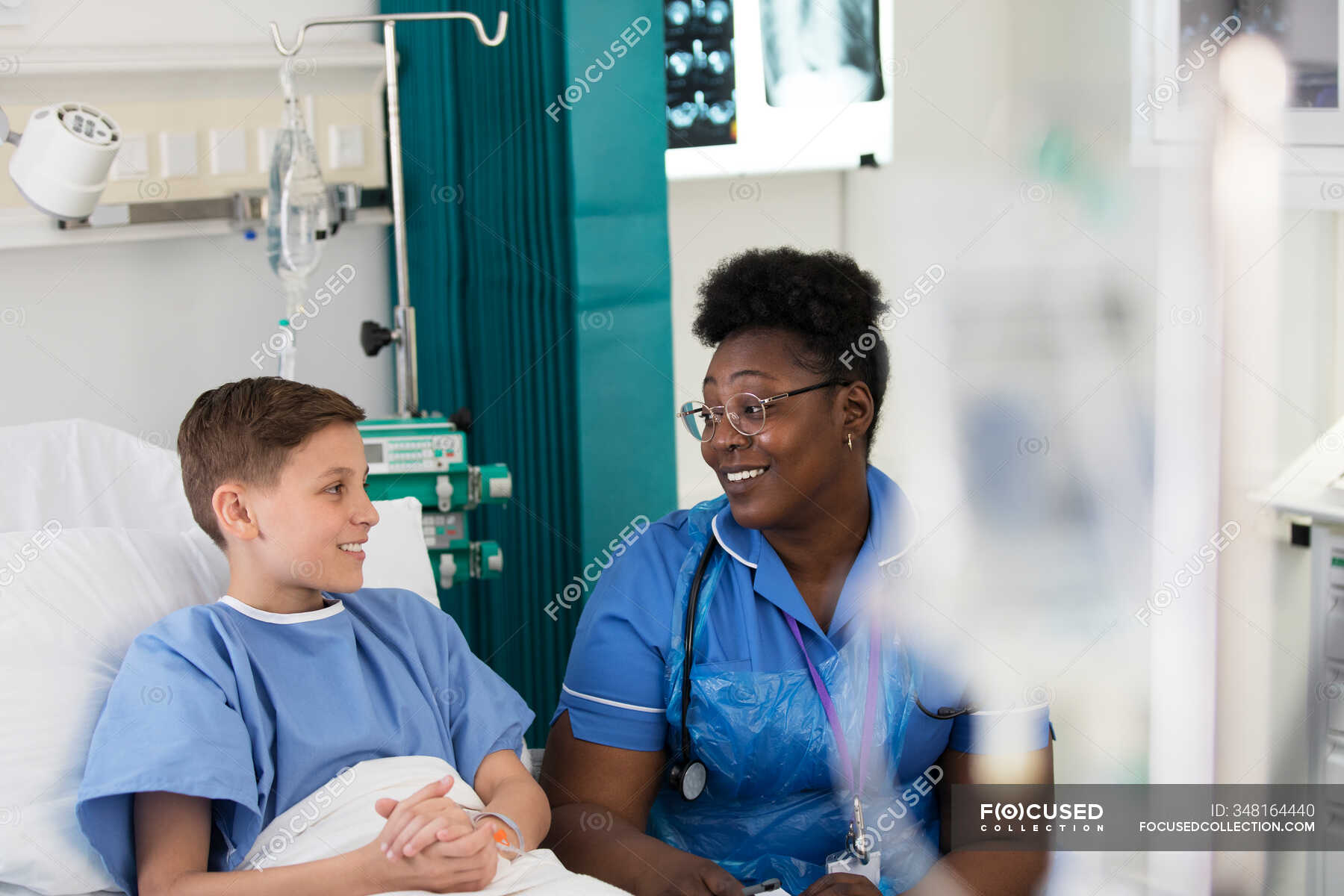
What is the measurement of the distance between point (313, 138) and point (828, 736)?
1.87 meters

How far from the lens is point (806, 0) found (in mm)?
3029

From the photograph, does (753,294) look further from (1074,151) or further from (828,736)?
(1074,151)

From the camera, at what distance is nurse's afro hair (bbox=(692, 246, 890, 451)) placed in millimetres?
1580

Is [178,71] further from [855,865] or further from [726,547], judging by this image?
[855,865]

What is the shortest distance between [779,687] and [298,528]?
62 centimetres

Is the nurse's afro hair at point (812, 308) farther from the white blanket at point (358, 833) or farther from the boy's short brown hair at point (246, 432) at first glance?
the white blanket at point (358, 833)

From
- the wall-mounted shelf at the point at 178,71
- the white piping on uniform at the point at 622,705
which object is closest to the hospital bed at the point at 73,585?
the white piping on uniform at the point at 622,705

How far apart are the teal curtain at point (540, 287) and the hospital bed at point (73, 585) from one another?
1.51ft

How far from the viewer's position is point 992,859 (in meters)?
1.45

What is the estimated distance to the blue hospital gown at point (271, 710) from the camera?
1.12 m

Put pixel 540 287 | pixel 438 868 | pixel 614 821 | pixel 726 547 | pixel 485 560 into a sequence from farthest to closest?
pixel 540 287, pixel 485 560, pixel 726 547, pixel 614 821, pixel 438 868

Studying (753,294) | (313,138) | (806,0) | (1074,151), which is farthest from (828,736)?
(806,0)

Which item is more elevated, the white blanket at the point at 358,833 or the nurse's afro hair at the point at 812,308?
the nurse's afro hair at the point at 812,308

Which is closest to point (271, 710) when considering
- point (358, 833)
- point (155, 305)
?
point (358, 833)
